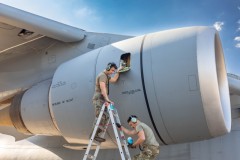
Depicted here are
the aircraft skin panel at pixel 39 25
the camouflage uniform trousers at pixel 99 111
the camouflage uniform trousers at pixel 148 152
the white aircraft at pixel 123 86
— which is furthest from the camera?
the aircraft skin panel at pixel 39 25

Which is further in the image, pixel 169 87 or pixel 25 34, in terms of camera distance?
pixel 25 34

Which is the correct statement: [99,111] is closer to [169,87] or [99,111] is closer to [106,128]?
[106,128]

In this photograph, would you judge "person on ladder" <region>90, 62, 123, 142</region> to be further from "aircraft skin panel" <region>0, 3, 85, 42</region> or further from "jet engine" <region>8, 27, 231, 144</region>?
"aircraft skin panel" <region>0, 3, 85, 42</region>

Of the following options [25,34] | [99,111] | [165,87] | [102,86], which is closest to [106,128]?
[99,111]

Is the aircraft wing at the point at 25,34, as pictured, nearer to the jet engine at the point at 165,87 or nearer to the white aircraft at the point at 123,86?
the white aircraft at the point at 123,86

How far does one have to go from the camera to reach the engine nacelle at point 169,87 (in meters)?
2.88

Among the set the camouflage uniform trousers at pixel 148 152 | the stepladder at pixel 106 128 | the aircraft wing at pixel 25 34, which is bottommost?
the camouflage uniform trousers at pixel 148 152

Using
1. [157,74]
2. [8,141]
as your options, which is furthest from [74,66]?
[8,141]

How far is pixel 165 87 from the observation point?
116 inches

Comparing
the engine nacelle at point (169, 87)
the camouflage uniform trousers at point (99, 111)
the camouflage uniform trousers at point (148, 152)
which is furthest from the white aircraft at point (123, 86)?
the camouflage uniform trousers at point (148, 152)

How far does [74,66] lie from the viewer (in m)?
3.75

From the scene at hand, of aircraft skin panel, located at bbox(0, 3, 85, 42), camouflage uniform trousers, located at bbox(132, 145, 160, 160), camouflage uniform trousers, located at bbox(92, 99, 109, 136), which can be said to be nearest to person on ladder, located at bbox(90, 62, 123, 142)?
camouflage uniform trousers, located at bbox(92, 99, 109, 136)

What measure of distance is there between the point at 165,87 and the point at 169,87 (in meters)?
0.04

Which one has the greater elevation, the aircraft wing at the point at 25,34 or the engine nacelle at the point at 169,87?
the aircraft wing at the point at 25,34
